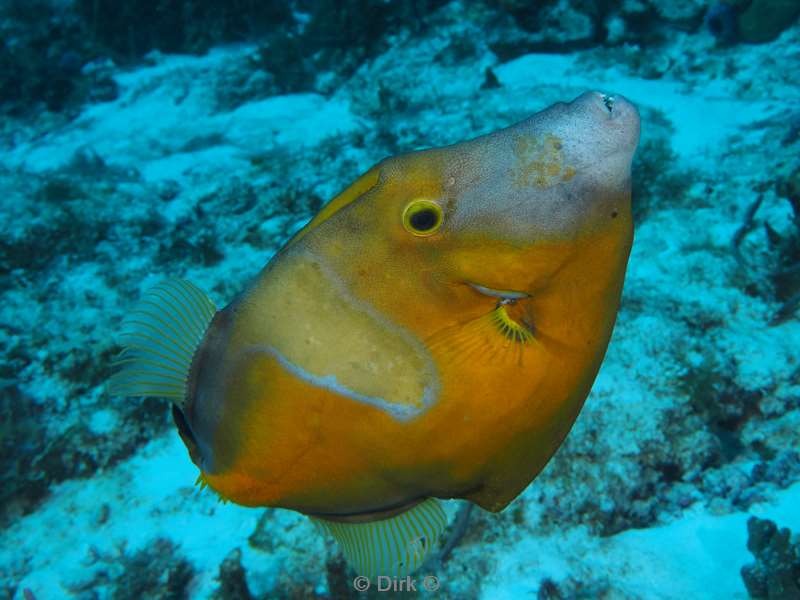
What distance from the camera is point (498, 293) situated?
4.11 ft

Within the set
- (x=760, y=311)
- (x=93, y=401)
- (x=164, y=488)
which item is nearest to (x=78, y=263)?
(x=93, y=401)

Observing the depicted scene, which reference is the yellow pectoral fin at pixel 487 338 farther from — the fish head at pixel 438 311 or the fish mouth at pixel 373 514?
the fish mouth at pixel 373 514

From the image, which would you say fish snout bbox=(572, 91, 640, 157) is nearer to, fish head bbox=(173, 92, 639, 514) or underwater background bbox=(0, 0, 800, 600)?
fish head bbox=(173, 92, 639, 514)

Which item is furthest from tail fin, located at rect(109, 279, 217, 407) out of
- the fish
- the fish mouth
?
the fish mouth

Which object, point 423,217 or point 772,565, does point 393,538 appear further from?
point 772,565

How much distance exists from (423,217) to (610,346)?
2.26 metres

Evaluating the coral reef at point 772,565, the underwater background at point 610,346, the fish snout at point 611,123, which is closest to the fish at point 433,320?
the fish snout at point 611,123

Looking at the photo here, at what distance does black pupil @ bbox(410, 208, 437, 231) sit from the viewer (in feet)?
4.08

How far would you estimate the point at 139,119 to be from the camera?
26.9ft

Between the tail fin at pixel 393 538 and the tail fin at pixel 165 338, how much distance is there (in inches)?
26.6

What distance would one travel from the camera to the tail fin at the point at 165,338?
1.47m

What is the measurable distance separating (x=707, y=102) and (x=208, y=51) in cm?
852

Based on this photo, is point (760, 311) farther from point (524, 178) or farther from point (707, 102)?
point (707, 102)

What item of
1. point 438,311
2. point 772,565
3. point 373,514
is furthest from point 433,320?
point 772,565
